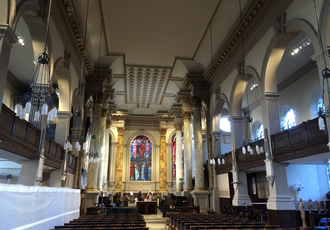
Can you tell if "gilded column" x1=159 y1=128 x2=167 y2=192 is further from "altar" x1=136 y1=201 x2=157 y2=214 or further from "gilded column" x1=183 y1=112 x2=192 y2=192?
"gilded column" x1=183 y1=112 x2=192 y2=192

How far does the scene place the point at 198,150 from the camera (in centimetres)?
1700

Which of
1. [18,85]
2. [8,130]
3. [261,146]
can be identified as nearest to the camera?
[8,130]

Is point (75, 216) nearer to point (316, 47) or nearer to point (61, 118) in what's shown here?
point (61, 118)

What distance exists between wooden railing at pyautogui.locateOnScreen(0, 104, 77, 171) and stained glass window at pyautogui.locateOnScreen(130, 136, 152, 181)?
17261 millimetres

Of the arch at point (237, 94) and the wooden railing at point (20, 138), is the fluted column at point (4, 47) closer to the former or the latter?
the wooden railing at point (20, 138)

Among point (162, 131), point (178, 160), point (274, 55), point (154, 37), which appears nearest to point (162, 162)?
point (162, 131)

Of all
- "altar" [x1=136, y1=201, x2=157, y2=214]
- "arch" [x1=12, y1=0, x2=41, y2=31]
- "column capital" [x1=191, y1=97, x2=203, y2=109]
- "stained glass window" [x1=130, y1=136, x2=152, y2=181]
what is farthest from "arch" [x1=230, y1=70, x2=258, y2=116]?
"stained glass window" [x1=130, y1=136, x2=152, y2=181]

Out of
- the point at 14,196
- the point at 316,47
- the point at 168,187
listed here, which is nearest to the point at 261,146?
the point at 316,47

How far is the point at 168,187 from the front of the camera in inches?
1025

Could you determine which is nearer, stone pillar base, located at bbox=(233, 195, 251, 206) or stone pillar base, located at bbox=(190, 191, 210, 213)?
stone pillar base, located at bbox=(233, 195, 251, 206)

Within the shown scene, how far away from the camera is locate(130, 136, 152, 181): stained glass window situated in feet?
87.5

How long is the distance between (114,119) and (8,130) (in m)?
19.4

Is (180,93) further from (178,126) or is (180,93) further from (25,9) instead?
(25,9)

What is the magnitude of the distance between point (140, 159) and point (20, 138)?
20.4 meters
